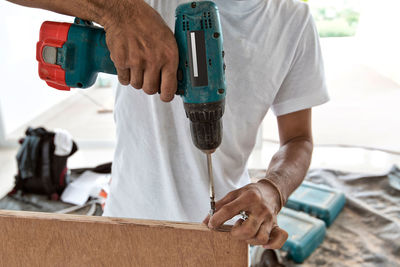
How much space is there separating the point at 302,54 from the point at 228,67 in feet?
0.68

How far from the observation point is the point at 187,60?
27.2 inches

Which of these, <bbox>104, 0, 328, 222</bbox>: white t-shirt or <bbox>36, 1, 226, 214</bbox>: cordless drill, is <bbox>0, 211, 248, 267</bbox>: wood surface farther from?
<bbox>104, 0, 328, 222</bbox>: white t-shirt

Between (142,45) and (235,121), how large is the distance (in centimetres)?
38

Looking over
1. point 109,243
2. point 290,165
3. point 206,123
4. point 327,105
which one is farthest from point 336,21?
point 109,243

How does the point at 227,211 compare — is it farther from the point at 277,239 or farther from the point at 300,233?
the point at 300,233

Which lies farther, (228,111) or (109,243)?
(228,111)

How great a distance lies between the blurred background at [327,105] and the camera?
2.96 meters

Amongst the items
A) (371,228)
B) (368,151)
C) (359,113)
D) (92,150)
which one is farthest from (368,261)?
(92,150)

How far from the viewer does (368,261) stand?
6.31ft

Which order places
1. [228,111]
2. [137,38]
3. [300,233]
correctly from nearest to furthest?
[137,38]
[228,111]
[300,233]

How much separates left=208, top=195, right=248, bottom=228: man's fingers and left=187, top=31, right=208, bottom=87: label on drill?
24 centimetres

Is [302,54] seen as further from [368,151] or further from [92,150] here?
[92,150]

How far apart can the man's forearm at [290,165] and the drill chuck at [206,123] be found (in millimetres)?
212

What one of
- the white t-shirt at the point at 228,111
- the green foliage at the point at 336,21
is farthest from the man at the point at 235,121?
the green foliage at the point at 336,21
